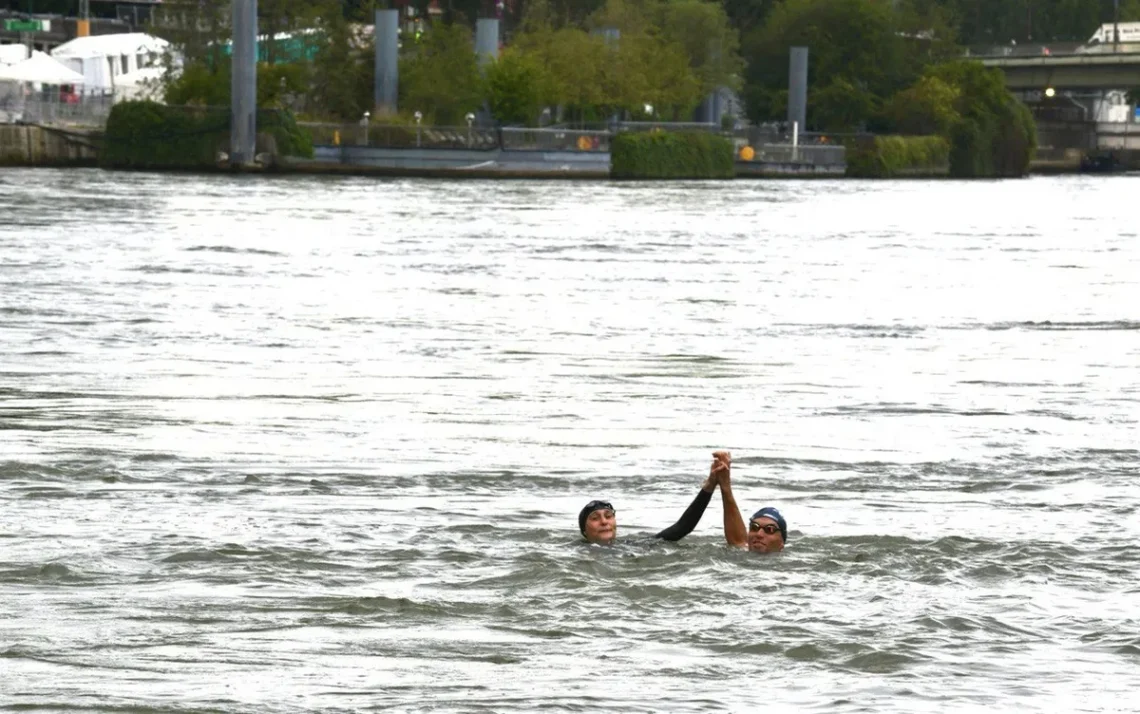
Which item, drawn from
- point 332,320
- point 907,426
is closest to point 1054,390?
point 907,426

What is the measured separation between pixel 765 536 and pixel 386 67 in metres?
81.2

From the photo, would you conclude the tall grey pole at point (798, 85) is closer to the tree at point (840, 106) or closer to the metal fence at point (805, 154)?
the tree at point (840, 106)

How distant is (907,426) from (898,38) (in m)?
105

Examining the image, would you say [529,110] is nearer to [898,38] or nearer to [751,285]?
[898,38]

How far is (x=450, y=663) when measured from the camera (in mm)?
12008

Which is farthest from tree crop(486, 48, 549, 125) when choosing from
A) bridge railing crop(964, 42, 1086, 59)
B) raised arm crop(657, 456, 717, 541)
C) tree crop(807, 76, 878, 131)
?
raised arm crop(657, 456, 717, 541)

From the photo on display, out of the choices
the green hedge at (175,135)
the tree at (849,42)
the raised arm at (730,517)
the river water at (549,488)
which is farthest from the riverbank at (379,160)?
the raised arm at (730,517)

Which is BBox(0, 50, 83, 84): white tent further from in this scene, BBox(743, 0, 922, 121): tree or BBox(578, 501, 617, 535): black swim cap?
BBox(578, 501, 617, 535): black swim cap

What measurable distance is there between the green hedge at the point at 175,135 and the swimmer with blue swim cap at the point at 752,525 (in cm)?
7200

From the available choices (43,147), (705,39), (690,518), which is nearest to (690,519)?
(690,518)

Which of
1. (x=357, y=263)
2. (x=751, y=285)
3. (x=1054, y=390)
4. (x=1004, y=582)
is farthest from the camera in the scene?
(x=357, y=263)

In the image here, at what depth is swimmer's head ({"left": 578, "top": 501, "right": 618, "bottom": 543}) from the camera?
14.8 meters

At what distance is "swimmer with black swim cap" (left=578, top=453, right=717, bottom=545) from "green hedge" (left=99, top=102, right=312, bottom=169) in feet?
236

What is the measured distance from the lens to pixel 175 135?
86688 mm
